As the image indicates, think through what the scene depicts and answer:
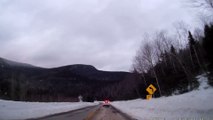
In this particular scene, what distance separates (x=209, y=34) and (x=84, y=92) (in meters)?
140

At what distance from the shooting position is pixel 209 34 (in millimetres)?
40219

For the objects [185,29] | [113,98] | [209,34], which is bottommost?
[113,98]

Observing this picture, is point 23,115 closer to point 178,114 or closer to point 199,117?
point 178,114

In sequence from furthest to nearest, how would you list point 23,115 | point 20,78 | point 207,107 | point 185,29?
point 20,78
point 185,29
point 23,115
point 207,107

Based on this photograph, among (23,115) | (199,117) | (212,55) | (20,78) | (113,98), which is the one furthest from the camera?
(113,98)

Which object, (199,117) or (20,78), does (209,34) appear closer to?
(199,117)

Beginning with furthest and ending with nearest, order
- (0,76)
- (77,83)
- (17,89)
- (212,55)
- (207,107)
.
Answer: (77,83), (17,89), (0,76), (212,55), (207,107)

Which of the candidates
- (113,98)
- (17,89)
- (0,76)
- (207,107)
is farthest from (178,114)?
(113,98)

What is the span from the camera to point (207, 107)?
37.0 feet

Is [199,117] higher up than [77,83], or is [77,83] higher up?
[77,83]

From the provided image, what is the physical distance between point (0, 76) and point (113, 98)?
113851 mm

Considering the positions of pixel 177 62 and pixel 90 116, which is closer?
pixel 90 116

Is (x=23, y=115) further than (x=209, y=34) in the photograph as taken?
No

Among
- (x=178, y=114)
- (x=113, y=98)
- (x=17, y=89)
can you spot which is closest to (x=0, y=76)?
(x=17, y=89)
